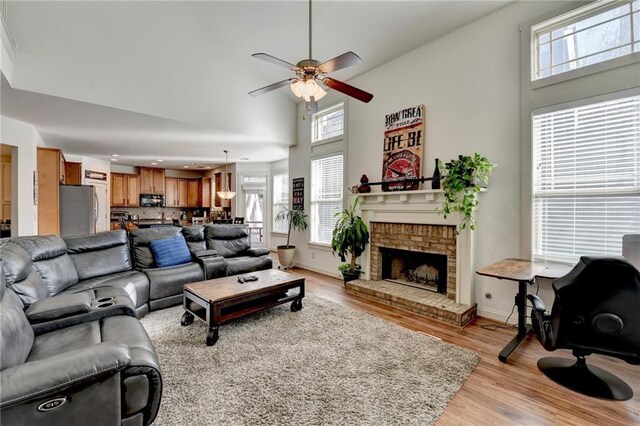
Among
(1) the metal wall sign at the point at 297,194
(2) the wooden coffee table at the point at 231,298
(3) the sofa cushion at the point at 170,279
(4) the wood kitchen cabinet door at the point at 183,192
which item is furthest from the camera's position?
(4) the wood kitchen cabinet door at the point at 183,192

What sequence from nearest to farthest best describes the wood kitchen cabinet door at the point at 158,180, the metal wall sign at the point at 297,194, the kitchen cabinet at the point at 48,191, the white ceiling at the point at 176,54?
the white ceiling at the point at 176,54
the kitchen cabinet at the point at 48,191
the metal wall sign at the point at 297,194
the wood kitchen cabinet door at the point at 158,180

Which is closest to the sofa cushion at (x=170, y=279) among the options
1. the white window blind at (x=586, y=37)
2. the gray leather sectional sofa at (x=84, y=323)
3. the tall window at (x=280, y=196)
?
the gray leather sectional sofa at (x=84, y=323)

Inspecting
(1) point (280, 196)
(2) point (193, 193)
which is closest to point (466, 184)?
(1) point (280, 196)

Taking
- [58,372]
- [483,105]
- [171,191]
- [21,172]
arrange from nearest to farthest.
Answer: [58,372]
[483,105]
[21,172]
[171,191]

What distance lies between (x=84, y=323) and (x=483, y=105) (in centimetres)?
442

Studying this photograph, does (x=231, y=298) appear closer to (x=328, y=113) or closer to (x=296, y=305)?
(x=296, y=305)

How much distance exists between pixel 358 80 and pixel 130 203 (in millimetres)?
7675

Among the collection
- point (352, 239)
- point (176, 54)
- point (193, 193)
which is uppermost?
point (176, 54)

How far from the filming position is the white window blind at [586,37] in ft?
8.22

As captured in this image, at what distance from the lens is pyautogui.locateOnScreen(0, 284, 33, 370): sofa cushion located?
4.09 feet

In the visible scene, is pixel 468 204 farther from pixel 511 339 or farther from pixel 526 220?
pixel 511 339

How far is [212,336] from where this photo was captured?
101 inches

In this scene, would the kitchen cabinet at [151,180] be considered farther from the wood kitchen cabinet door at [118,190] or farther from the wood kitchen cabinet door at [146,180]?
the wood kitchen cabinet door at [118,190]

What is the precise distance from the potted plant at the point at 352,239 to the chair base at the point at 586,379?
2464 mm
